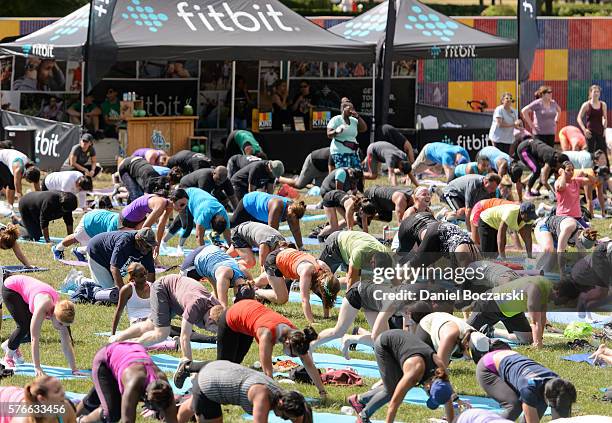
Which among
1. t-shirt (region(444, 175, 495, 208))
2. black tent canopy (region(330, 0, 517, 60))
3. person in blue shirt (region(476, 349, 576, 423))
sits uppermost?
black tent canopy (region(330, 0, 517, 60))

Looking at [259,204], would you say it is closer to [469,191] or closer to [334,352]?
[469,191]

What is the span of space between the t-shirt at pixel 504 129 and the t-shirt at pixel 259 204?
272 inches

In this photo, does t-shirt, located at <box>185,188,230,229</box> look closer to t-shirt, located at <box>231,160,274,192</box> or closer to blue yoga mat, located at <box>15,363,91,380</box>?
t-shirt, located at <box>231,160,274,192</box>

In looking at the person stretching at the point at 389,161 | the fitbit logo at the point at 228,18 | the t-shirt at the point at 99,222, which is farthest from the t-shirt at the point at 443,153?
the t-shirt at the point at 99,222

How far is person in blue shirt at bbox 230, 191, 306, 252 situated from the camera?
13695 mm

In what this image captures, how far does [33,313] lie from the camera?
9.43 metres

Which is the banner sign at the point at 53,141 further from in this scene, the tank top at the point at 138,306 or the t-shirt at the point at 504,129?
the tank top at the point at 138,306

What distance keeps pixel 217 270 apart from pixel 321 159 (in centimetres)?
815

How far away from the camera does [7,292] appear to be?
988 centimetres

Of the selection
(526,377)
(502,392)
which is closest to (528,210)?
(502,392)

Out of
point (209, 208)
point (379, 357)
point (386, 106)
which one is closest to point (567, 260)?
point (209, 208)

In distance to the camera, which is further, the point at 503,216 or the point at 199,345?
the point at 503,216

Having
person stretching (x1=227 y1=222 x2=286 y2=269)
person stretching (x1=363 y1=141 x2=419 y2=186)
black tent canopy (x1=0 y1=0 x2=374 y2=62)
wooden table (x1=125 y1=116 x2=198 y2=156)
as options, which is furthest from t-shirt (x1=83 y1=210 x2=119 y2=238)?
wooden table (x1=125 y1=116 x2=198 y2=156)

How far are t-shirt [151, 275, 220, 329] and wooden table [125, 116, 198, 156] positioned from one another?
11.6m
